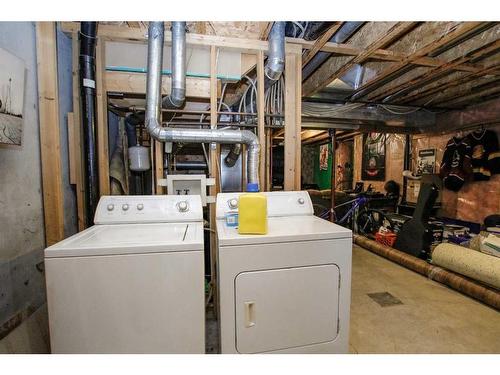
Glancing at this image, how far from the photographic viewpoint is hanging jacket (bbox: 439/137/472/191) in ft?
13.9

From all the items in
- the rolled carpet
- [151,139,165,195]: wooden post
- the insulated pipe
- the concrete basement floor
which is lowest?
the concrete basement floor

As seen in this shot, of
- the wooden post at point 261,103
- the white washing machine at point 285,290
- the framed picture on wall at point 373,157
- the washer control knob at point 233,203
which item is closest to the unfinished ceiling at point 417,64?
the wooden post at point 261,103

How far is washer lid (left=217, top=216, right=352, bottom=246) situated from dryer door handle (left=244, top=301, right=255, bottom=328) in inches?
13.7

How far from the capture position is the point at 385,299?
2.37 meters

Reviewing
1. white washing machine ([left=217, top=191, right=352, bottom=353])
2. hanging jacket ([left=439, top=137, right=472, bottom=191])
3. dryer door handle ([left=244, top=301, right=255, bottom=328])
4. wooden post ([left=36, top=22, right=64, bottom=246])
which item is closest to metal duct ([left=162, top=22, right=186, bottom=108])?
wooden post ([left=36, top=22, right=64, bottom=246])

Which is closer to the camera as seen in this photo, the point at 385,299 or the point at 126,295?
the point at 126,295

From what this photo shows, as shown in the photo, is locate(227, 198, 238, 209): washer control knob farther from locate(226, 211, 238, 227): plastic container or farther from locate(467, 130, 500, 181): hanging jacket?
locate(467, 130, 500, 181): hanging jacket

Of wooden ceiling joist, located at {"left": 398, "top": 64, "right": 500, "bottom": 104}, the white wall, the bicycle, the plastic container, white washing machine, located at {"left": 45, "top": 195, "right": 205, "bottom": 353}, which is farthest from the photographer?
the bicycle

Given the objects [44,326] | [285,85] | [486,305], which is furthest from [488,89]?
[44,326]

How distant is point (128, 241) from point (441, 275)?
3.17 m

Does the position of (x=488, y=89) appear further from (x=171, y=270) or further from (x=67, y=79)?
(x=67, y=79)

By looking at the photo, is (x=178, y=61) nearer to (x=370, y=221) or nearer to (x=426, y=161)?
(x=370, y=221)

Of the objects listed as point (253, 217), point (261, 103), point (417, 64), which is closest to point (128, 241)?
point (253, 217)
